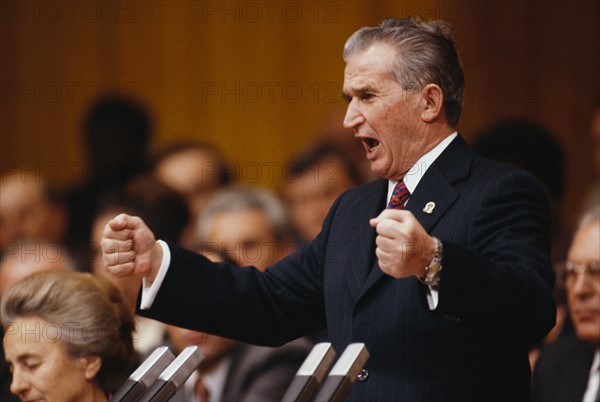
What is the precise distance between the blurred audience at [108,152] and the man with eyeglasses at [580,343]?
7.34 ft

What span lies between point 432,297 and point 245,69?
4402 mm

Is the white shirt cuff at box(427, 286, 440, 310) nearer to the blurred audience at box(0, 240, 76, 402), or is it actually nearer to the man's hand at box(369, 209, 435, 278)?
the man's hand at box(369, 209, 435, 278)

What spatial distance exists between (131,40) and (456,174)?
426cm

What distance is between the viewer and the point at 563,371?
372cm

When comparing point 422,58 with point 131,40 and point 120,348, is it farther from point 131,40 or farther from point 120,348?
point 131,40

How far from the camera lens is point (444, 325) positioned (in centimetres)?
258

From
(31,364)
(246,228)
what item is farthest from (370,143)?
(246,228)

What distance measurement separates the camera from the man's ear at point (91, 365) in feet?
10.1

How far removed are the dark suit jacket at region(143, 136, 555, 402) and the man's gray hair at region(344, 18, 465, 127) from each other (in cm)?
12

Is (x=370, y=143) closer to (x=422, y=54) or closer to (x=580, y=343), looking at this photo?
(x=422, y=54)

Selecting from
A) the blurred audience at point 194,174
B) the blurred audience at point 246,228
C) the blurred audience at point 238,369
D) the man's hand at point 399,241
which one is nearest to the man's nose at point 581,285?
the blurred audience at point 238,369

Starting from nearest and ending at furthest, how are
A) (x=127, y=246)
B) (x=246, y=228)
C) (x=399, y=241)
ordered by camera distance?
(x=399, y=241), (x=127, y=246), (x=246, y=228)

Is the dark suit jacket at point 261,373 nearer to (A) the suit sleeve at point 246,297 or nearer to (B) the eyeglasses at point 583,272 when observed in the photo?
(A) the suit sleeve at point 246,297

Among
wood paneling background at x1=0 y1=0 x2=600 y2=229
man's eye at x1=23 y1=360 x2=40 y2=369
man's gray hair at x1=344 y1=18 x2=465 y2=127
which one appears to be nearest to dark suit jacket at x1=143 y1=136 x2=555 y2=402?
man's gray hair at x1=344 y1=18 x2=465 y2=127
